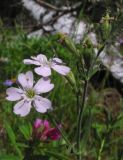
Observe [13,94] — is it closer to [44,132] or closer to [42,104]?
[42,104]

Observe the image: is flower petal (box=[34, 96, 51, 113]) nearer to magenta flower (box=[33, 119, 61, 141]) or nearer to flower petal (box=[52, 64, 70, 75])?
flower petal (box=[52, 64, 70, 75])

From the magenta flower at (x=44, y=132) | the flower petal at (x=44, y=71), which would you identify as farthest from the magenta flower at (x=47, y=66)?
the magenta flower at (x=44, y=132)

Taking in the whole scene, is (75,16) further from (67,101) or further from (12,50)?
(67,101)

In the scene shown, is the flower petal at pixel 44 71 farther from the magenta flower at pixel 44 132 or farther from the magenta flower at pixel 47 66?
the magenta flower at pixel 44 132

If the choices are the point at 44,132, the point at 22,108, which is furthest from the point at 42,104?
the point at 44,132

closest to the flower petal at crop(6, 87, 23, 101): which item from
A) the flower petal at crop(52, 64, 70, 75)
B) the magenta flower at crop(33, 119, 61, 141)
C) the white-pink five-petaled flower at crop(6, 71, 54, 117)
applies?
the white-pink five-petaled flower at crop(6, 71, 54, 117)

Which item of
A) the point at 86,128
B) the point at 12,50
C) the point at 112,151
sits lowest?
the point at 112,151

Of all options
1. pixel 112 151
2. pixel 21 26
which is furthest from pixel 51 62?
pixel 21 26
